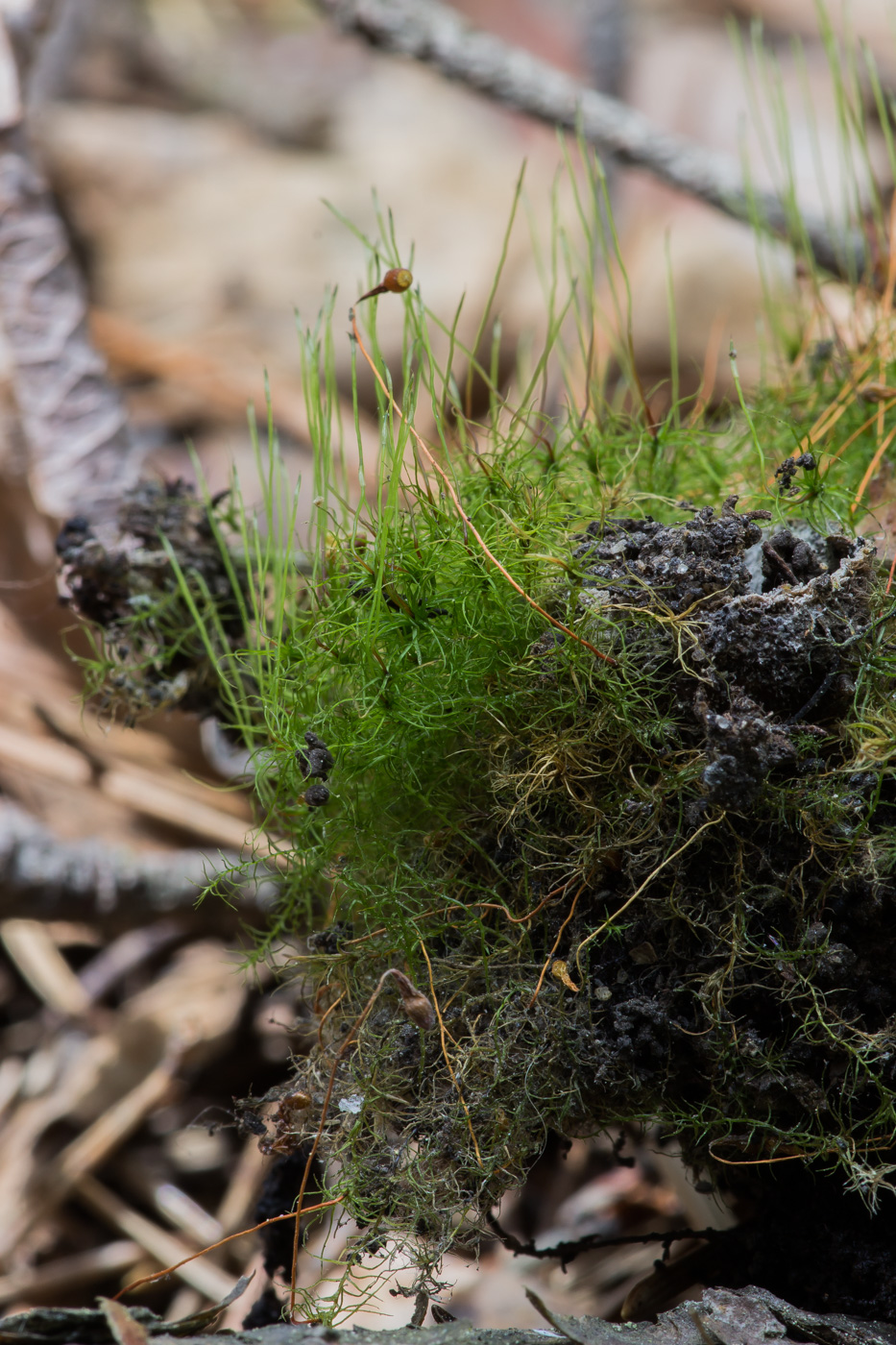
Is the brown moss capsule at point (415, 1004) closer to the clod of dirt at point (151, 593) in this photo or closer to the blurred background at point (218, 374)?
the blurred background at point (218, 374)

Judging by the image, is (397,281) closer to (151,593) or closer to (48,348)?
(151,593)

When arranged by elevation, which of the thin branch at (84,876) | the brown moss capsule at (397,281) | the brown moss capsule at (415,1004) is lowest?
the thin branch at (84,876)

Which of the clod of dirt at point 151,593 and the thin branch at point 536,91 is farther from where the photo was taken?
the thin branch at point 536,91

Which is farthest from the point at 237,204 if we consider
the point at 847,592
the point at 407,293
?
the point at 847,592

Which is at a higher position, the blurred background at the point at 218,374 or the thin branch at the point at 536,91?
the thin branch at the point at 536,91

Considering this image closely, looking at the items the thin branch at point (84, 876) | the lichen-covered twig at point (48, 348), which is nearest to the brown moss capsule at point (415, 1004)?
the thin branch at point (84, 876)

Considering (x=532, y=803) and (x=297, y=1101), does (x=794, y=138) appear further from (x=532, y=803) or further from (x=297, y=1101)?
(x=297, y=1101)

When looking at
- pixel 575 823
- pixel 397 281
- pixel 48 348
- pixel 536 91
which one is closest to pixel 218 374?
pixel 48 348
